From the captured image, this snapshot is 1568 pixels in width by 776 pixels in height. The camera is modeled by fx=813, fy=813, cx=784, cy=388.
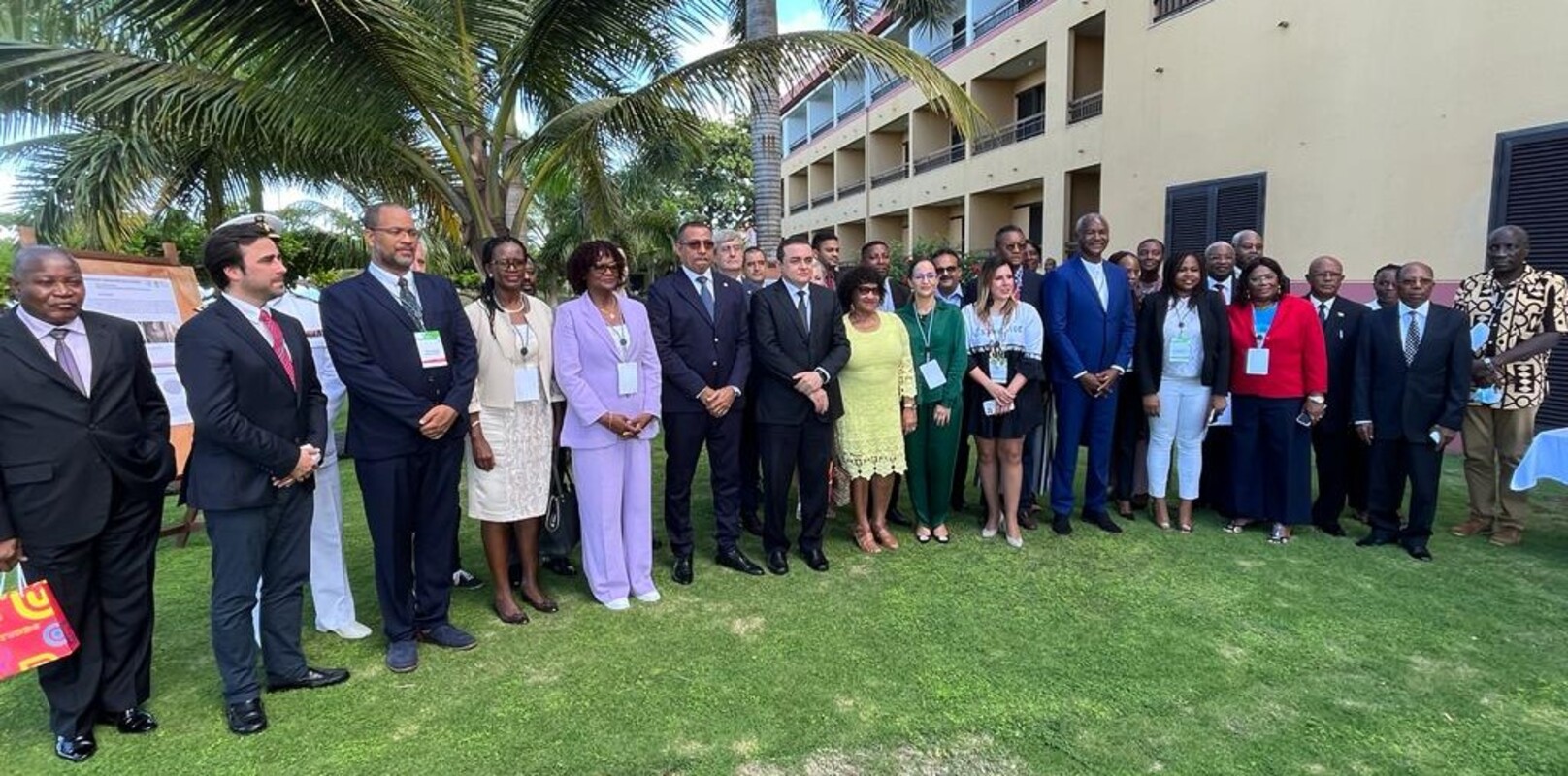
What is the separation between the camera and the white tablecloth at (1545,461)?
4.42m

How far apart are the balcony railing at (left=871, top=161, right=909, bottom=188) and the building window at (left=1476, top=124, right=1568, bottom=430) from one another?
678 inches

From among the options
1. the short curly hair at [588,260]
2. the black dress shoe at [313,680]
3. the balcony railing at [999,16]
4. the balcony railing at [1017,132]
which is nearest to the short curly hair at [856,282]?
the short curly hair at [588,260]

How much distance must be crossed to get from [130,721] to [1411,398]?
254 inches

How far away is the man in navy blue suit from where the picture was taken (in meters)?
5.03

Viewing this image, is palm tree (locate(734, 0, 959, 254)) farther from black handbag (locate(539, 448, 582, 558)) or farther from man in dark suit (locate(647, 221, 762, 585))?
black handbag (locate(539, 448, 582, 558))

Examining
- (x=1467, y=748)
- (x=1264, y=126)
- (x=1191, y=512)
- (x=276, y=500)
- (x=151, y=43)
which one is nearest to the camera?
(x=1467, y=748)

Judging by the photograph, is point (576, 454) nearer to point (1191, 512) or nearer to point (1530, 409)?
point (1191, 512)

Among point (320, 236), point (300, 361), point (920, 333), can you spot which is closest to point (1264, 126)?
point (920, 333)

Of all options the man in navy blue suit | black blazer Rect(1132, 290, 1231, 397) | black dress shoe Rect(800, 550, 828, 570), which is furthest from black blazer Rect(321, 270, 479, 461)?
black blazer Rect(1132, 290, 1231, 397)

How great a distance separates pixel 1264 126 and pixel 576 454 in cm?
932

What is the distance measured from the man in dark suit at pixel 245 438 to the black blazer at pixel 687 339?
1.64 meters

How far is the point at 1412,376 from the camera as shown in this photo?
15.6 feet

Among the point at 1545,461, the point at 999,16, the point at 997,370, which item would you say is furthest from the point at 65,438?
the point at 999,16

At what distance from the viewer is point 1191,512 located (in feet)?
18.0
